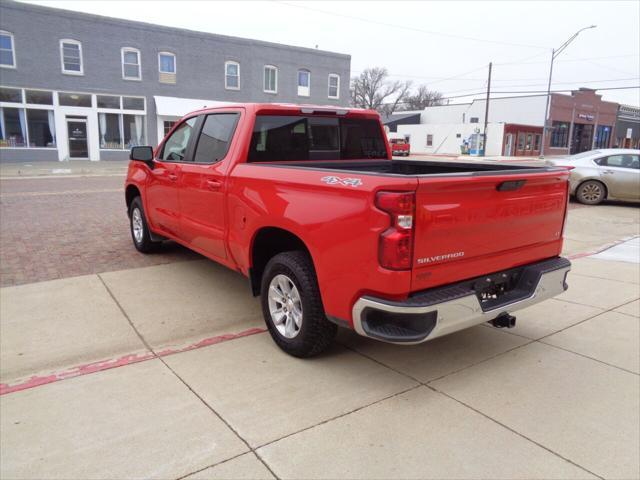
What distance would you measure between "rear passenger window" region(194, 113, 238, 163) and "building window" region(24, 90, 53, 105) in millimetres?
24668

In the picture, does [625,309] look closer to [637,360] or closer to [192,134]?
[637,360]

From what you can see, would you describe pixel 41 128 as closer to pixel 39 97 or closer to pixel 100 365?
pixel 39 97

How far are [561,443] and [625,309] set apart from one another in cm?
298

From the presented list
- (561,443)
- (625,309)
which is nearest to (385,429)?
(561,443)

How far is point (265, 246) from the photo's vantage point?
430 centimetres

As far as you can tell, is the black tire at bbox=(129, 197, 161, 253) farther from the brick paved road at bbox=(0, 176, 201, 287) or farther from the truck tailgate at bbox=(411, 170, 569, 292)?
the truck tailgate at bbox=(411, 170, 569, 292)

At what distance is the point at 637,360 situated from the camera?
407 centimetres

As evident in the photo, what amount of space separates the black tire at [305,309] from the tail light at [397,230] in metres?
0.78

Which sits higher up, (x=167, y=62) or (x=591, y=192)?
(x=167, y=62)

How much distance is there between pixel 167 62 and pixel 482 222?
28.8 meters

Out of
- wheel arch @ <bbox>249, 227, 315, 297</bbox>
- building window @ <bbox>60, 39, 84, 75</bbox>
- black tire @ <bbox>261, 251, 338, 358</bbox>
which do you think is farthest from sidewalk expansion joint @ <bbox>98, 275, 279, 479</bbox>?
building window @ <bbox>60, 39, 84, 75</bbox>

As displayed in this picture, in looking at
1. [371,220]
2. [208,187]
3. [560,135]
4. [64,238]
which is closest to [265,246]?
[208,187]

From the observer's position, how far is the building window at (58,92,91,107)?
2596cm

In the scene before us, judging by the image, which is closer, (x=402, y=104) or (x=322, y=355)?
(x=322, y=355)
